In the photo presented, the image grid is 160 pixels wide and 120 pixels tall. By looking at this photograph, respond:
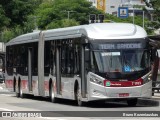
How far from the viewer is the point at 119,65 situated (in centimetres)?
2480

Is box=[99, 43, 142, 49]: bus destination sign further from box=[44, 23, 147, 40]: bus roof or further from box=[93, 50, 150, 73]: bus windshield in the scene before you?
box=[44, 23, 147, 40]: bus roof

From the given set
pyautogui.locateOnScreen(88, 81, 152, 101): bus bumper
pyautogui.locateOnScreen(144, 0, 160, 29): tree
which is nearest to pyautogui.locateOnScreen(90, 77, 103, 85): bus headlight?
pyautogui.locateOnScreen(88, 81, 152, 101): bus bumper

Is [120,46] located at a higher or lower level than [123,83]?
higher

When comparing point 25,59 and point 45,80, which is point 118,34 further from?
point 25,59

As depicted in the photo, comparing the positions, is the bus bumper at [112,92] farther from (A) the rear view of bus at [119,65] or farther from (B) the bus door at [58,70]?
(B) the bus door at [58,70]

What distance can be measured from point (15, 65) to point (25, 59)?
221cm

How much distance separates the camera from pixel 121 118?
19578 millimetres

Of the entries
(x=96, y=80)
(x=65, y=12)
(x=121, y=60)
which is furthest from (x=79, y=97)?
(x=65, y=12)

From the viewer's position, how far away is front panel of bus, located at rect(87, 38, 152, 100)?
968 inches

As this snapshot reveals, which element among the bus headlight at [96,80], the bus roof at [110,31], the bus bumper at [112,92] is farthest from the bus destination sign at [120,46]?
the bus bumper at [112,92]

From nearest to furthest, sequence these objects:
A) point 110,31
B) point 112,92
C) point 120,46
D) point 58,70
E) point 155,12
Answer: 1. point 112,92
2. point 120,46
3. point 110,31
4. point 58,70
5. point 155,12

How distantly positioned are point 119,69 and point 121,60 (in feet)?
1.12

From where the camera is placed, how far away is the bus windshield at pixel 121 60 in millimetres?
24750

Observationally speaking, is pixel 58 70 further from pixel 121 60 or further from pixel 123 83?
pixel 123 83
